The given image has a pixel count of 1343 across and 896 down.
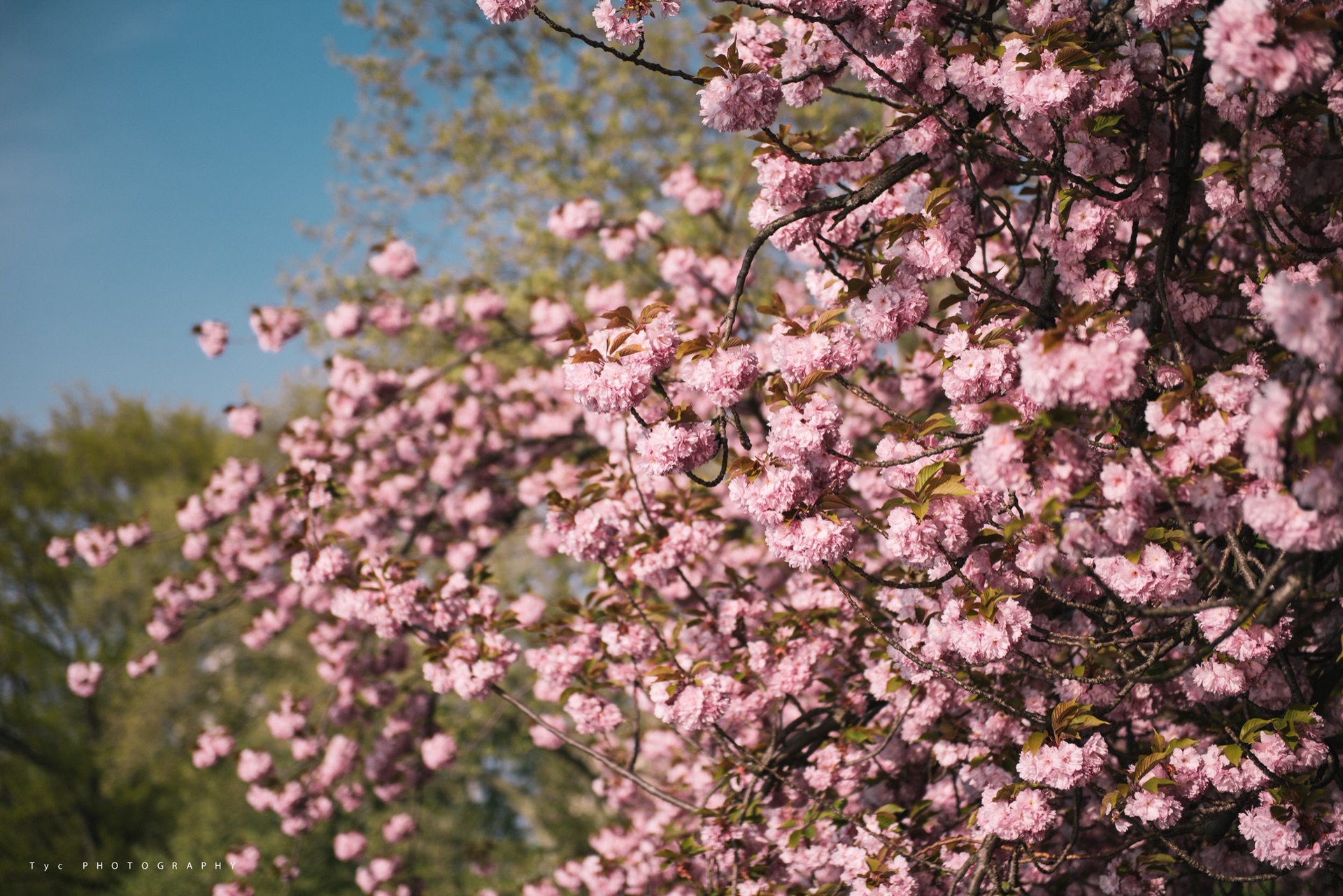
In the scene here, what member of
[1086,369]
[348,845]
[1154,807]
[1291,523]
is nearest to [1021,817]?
[1154,807]

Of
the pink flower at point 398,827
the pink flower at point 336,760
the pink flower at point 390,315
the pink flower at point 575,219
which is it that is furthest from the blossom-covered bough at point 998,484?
the pink flower at point 398,827

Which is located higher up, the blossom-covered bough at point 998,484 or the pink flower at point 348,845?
the blossom-covered bough at point 998,484

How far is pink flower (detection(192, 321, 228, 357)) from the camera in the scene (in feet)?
21.3

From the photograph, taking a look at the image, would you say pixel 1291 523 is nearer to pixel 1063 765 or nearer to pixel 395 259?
pixel 1063 765

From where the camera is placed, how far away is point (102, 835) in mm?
15969

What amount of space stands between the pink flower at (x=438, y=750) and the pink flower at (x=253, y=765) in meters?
1.34

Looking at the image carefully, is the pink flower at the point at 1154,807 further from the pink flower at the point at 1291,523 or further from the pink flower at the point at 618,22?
the pink flower at the point at 618,22

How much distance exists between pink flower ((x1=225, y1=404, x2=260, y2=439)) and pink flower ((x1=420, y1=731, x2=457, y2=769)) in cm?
288

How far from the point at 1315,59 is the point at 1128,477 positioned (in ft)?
3.02

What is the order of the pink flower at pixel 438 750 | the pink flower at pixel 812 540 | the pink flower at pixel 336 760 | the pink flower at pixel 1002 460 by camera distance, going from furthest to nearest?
1. the pink flower at pixel 336 760
2. the pink flower at pixel 438 750
3. the pink flower at pixel 812 540
4. the pink flower at pixel 1002 460

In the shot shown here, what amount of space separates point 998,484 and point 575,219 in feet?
15.7

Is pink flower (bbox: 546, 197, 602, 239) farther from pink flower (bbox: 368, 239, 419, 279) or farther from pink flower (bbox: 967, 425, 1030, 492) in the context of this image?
pink flower (bbox: 967, 425, 1030, 492)

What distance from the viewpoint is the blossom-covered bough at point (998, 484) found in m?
1.83

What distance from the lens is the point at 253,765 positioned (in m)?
6.01
